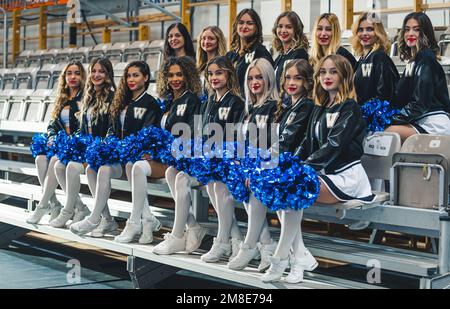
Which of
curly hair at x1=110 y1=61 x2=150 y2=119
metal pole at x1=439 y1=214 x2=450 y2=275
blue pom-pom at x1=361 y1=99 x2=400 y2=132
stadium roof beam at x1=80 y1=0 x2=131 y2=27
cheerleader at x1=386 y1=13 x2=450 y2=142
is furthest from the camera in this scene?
stadium roof beam at x1=80 y1=0 x2=131 y2=27

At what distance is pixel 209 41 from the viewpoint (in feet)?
13.6

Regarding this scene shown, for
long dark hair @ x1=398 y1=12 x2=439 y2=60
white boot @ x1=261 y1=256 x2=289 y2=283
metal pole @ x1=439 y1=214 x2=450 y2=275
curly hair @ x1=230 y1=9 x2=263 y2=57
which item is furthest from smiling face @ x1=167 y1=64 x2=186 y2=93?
metal pole @ x1=439 y1=214 x2=450 y2=275

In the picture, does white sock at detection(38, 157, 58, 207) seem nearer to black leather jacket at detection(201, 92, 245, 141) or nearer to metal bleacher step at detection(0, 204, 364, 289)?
metal bleacher step at detection(0, 204, 364, 289)

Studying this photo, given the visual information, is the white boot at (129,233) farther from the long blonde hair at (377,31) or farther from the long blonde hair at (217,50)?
the long blonde hair at (377,31)

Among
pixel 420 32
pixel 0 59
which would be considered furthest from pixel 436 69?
pixel 0 59

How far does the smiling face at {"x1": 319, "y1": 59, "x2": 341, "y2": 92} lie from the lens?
10.3ft

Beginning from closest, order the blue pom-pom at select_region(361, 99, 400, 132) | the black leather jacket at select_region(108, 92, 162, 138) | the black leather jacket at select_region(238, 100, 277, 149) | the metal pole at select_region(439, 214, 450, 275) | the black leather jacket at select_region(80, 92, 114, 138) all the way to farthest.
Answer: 1. the metal pole at select_region(439, 214, 450, 275)
2. the black leather jacket at select_region(238, 100, 277, 149)
3. the blue pom-pom at select_region(361, 99, 400, 132)
4. the black leather jacket at select_region(108, 92, 162, 138)
5. the black leather jacket at select_region(80, 92, 114, 138)

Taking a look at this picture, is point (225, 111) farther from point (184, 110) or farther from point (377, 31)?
point (377, 31)

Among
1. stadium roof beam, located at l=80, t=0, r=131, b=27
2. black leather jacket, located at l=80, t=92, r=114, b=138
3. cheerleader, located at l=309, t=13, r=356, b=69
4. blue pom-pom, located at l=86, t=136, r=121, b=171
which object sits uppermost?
stadium roof beam, located at l=80, t=0, r=131, b=27

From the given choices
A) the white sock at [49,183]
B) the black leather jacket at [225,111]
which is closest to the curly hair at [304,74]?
the black leather jacket at [225,111]

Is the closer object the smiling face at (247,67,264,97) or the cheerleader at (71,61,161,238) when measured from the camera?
the smiling face at (247,67,264,97)

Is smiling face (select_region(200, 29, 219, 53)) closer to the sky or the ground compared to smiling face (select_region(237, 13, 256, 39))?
closer to the ground

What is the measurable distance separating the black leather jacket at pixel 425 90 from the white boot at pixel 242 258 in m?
1.09

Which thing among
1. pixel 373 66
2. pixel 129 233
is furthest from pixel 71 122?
pixel 373 66
